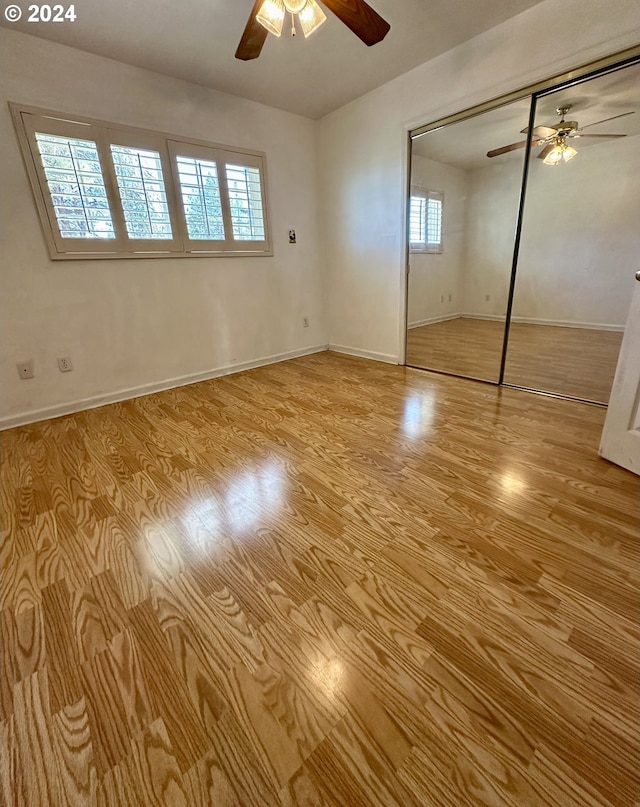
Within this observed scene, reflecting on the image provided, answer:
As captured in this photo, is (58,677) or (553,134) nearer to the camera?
(58,677)

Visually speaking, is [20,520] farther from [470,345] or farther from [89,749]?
[470,345]

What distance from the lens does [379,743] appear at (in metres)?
0.70

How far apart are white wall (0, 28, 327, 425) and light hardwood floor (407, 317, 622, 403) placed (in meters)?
1.63

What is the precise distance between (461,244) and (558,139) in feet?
3.85

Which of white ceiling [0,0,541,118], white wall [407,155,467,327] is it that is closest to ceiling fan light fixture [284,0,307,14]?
white ceiling [0,0,541,118]

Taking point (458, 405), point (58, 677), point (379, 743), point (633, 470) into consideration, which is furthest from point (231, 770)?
point (458, 405)

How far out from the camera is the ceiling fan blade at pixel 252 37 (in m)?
1.57

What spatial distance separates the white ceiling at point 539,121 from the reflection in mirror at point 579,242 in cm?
2

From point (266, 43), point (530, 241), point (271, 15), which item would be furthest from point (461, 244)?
point (271, 15)

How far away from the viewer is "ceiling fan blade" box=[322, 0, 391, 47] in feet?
4.93

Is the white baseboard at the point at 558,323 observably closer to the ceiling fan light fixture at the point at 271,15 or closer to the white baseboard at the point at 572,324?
the white baseboard at the point at 572,324

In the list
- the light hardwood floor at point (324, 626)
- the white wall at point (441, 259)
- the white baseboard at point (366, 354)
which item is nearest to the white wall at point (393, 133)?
the white baseboard at point (366, 354)

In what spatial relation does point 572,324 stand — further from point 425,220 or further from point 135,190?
point 135,190

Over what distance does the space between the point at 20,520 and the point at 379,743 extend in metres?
1.60
